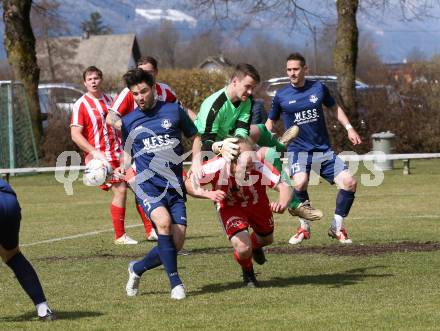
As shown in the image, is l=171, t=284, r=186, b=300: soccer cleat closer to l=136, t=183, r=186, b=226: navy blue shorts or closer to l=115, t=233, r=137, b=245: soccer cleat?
l=136, t=183, r=186, b=226: navy blue shorts

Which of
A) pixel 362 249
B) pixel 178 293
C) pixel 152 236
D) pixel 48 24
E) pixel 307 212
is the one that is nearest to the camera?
pixel 178 293

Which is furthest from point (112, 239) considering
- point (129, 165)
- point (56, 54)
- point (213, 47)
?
point (213, 47)

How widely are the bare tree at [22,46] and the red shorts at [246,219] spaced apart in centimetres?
2069

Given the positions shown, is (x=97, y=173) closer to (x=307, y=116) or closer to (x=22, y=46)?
(x=307, y=116)

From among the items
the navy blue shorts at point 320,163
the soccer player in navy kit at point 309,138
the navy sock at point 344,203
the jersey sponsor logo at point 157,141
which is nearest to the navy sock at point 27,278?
the jersey sponsor logo at point 157,141

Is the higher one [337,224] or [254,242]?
[254,242]

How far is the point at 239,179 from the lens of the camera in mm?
9523

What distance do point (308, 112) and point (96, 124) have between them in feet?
8.89

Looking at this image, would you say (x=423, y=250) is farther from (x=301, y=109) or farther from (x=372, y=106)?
(x=372, y=106)

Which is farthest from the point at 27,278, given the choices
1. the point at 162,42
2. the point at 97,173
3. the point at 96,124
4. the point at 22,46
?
the point at 162,42

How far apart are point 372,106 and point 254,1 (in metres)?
6.24

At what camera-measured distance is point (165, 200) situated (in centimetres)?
934

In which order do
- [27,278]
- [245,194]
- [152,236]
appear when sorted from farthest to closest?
[152,236] < [245,194] < [27,278]

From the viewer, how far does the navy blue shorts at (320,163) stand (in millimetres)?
13227
